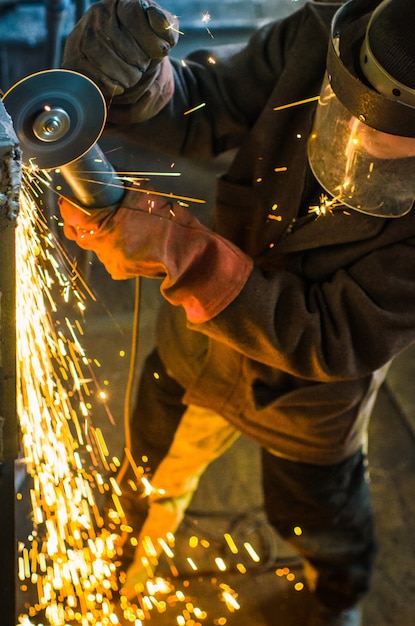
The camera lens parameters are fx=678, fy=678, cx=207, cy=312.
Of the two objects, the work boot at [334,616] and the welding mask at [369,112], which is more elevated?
the welding mask at [369,112]

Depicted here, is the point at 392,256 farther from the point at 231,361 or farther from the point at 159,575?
the point at 159,575

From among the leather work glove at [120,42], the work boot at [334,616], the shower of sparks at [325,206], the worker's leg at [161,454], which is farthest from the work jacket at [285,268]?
the work boot at [334,616]

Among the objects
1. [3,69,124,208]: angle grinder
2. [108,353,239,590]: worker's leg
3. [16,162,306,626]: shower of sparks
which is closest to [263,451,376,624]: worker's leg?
[108,353,239,590]: worker's leg

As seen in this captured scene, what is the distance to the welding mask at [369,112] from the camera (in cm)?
108

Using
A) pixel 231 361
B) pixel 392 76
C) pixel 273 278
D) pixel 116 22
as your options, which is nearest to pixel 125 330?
pixel 231 361

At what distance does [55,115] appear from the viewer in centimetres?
112

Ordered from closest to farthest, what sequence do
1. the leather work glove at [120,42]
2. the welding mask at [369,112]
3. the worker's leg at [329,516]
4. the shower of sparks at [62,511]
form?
→ the welding mask at [369,112]
the leather work glove at [120,42]
the shower of sparks at [62,511]
the worker's leg at [329,516]

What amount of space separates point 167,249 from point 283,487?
2.88ft

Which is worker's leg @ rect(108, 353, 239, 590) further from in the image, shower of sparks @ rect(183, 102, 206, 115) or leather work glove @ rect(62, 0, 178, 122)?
leather work glove @ rect(62, 0, 178, 122)

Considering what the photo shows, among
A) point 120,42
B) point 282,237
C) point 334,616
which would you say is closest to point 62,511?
point 334,616

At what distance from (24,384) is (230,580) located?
45.6 inches

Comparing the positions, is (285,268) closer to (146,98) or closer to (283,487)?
(146,98)

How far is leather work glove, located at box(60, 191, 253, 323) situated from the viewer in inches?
53.3

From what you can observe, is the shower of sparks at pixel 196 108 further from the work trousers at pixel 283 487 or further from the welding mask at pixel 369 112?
the work trousers at pixel 283 487
